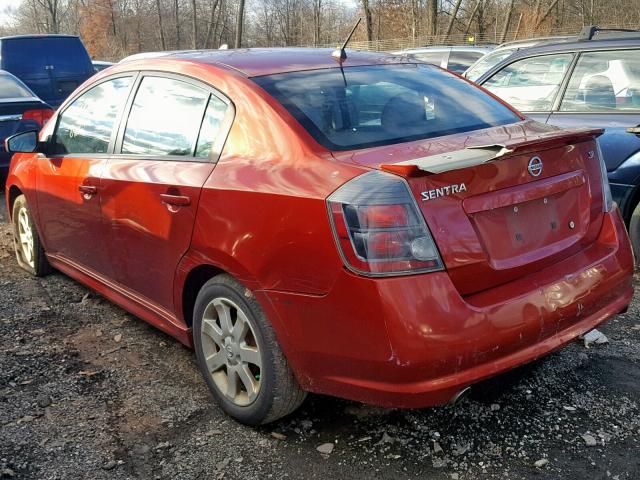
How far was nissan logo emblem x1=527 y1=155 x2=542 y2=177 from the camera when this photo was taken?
2594 millimetres

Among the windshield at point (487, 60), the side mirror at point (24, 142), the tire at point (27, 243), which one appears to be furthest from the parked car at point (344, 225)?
the windshield at point (487, 60)

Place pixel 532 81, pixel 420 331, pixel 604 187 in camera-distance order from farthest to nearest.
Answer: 1. pixel 532 81
2. pixel 604 187
3. pixel 420 331

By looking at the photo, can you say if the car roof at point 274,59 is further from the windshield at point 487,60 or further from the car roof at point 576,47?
the windshield at point 487,60

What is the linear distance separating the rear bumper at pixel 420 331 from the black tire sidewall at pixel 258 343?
0.41 feet

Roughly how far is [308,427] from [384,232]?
3.66 ft

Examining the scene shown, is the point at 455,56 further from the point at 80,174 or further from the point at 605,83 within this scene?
the point at 80,174

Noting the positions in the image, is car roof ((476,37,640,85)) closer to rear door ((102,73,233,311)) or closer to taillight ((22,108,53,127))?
rear door ((102,73,233,311))

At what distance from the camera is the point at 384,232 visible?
228 cm

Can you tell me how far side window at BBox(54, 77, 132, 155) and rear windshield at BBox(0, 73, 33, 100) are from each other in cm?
511

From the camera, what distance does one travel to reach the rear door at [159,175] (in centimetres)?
300

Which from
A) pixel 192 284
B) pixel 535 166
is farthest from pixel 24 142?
pixel 535 166

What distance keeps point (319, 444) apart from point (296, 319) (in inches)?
25.3

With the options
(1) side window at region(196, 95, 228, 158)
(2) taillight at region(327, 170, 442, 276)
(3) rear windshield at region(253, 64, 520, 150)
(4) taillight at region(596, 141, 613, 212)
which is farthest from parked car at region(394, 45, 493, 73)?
(2) taillight at region(327, 170, 442, 276)

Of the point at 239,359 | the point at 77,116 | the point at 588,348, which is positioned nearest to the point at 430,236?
the point at 239,359
